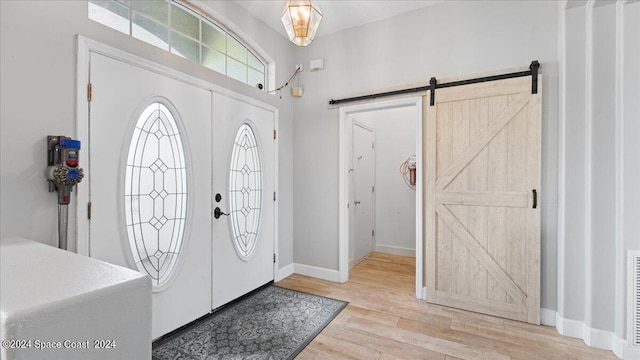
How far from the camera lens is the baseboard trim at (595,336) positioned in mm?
2053

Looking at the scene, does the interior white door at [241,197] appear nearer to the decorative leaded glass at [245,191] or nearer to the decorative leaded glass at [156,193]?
the decorative leaded glass at [245,191]

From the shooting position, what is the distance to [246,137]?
Result: 307 centimetres

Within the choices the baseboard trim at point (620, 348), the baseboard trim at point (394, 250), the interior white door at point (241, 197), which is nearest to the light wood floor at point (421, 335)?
the baseboard trim at point (620, 348)

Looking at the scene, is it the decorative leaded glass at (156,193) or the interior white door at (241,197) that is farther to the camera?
the interior white door at (241,197)

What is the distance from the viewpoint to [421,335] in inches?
92.6

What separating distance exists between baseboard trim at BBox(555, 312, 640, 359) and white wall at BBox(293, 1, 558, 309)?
175mm

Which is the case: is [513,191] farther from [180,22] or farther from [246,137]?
[180,22]

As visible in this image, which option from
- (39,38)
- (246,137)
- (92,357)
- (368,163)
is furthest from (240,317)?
(368,163)

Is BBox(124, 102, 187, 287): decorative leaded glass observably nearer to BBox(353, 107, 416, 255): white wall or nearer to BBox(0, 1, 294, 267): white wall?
BBox(0, 1, 294, 267): white wall

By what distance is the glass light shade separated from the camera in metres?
1.88

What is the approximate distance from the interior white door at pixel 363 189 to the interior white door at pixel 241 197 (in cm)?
138

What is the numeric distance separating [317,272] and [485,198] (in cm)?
212

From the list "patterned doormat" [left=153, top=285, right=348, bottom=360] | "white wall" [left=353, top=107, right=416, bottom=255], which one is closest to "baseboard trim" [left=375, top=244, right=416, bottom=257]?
"white wall" [left=353, top=107, right=416, bottom=255]

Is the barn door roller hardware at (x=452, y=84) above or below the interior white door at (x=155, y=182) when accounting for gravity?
above
